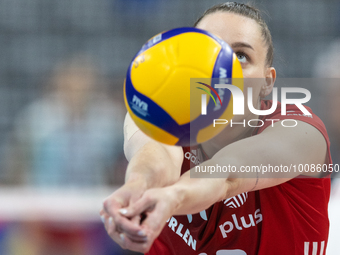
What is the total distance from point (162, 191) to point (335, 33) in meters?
5.37

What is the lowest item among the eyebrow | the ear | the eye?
the ear

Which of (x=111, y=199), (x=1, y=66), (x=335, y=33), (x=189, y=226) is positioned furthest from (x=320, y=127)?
(x=1, y=66)

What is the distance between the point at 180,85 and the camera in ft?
4.90

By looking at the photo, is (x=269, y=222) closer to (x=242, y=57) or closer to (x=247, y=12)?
(x=242, y=57)

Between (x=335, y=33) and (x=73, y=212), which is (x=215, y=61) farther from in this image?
(x=335, y=33)

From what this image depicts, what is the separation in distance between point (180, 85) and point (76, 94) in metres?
3.52

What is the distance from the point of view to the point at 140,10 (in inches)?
244

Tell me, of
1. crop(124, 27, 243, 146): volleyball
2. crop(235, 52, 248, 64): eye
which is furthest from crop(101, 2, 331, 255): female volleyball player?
crop(124, 27, 243, 146): volleyball

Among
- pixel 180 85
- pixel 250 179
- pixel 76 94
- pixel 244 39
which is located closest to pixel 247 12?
pixel 244 39

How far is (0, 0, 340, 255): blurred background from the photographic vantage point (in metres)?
3.74

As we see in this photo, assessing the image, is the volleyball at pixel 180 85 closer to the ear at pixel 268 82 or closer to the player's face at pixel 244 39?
the player's face at pixel 244 39

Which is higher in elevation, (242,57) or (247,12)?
(247,12)

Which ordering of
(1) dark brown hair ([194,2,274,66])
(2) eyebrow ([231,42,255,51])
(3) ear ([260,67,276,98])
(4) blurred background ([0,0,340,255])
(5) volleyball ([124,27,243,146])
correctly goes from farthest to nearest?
(4) blurred background ([0,0,340,255]) → (3) ear ([260,67,276,98]) → (1) dark brown hair ([194,2,274,66]) → (2) eyebrow ([231,42,255,51]) → (5) volleyball ([124,27,243,146])

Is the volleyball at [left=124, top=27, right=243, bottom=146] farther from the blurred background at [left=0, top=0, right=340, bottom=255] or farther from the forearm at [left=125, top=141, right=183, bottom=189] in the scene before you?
the blurred background at [left=0, top=0, right=340, bottom=255]
